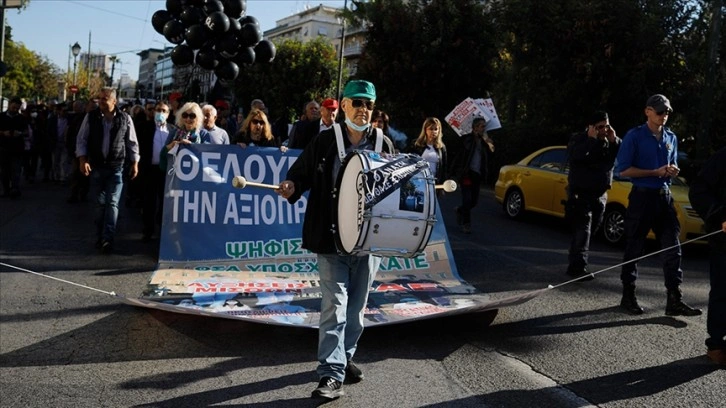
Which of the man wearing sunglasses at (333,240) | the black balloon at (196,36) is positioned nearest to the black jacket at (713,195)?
the man wearing sunglasses at (333,240)

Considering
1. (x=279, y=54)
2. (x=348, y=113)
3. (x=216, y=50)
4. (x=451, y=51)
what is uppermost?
(x=279, y=54)

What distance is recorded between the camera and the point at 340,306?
14.3 feet

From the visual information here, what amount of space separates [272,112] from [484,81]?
28.3 m

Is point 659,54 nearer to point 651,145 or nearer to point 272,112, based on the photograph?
point 651,145

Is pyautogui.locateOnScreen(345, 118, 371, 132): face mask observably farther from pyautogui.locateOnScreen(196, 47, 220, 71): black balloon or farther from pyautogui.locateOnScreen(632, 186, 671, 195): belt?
pyautogui.locateOnScreen(196, 47, 220, 71): black balloon

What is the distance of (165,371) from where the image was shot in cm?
490

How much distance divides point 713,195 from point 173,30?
51.9 feet

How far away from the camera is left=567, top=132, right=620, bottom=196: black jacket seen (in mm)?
8297

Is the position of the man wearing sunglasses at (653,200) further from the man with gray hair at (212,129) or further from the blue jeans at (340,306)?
the man with gray hair at (212,129)

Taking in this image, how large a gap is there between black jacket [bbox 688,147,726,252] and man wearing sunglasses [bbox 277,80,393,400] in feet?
8.04

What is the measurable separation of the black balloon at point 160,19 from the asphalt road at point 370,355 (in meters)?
12.1

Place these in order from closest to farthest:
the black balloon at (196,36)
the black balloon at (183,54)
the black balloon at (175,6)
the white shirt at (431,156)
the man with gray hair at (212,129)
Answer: the man with gray hair at (212,129) → the white shirt at (431,156) → the black balloon at (196,36) → the black balloon at (175,6) → the black balloon at (183,54)

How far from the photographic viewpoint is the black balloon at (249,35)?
1941 centimetres

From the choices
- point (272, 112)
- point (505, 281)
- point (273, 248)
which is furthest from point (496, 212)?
point (272, 112)
